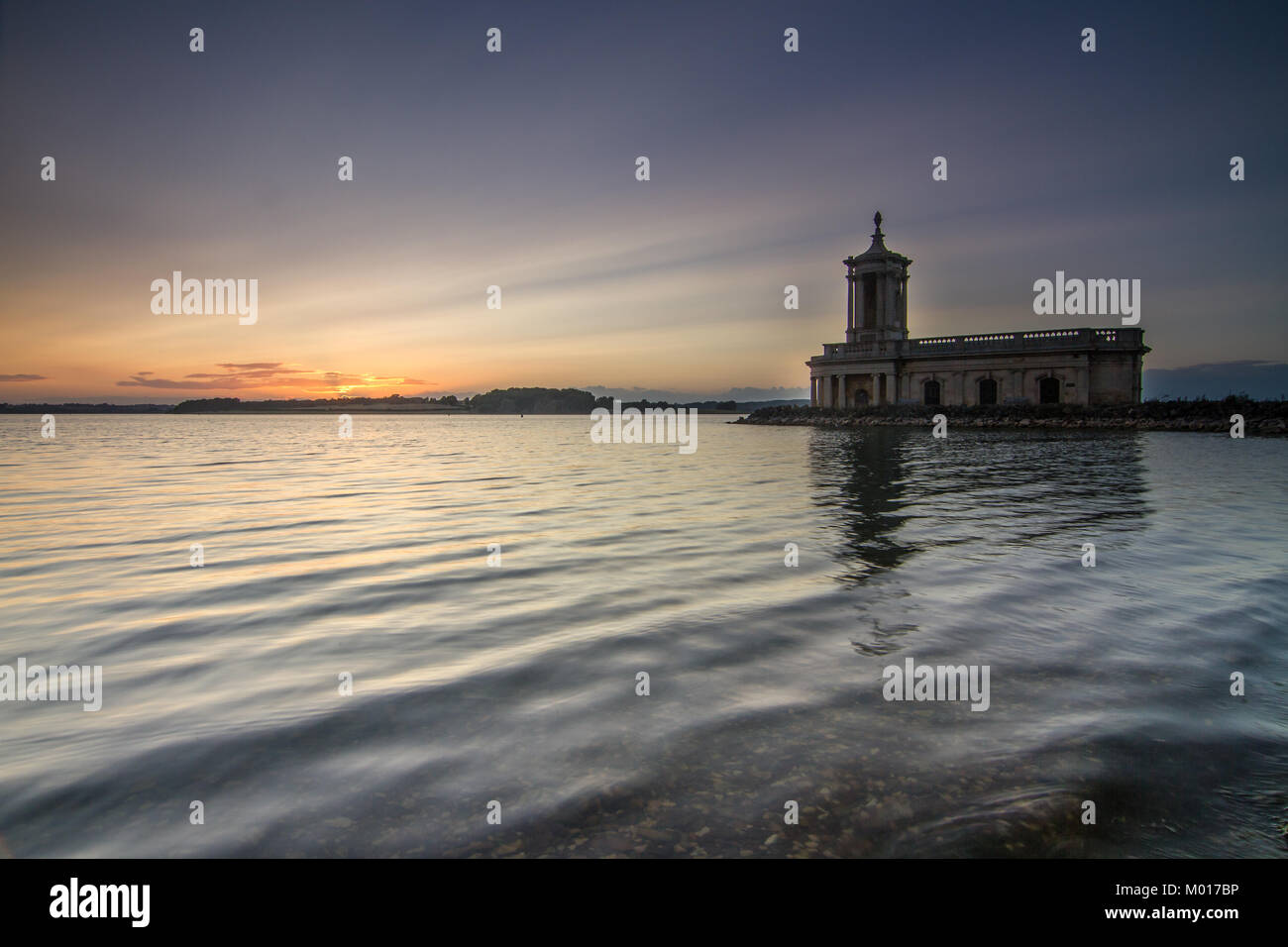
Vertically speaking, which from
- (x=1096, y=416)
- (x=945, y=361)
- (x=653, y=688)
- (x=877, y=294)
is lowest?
(x=653, y=688)

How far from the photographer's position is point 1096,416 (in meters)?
55.2

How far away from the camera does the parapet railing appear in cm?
6334

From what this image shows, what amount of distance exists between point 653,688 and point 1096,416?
61.0 metres

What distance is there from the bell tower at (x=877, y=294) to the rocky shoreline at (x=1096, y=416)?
10195mm

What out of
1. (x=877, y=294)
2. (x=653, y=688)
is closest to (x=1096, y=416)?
(x=877, y=294)

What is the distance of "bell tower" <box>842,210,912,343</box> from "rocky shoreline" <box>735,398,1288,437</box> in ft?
33.4

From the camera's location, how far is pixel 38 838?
12.5 feet

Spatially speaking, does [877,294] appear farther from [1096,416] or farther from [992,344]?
[1096,416]

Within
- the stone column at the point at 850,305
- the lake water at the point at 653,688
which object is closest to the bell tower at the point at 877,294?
the stone column at the point at 850,305

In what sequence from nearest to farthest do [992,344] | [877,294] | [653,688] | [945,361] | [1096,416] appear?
[653,688] → [1096,416] → [992,344] → [945,361] → [877,294]

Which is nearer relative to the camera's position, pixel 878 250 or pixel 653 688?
pixel 653 688

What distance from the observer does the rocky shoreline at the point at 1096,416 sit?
47.7 metres

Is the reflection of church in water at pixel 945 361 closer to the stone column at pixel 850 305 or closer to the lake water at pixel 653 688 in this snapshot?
the stone column at pixel 850 305
